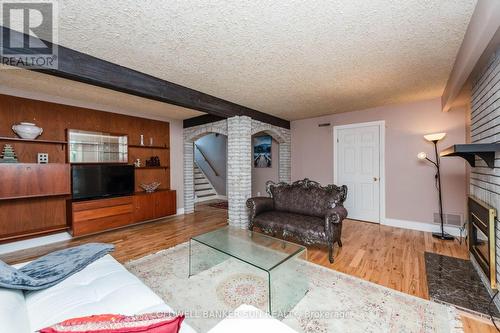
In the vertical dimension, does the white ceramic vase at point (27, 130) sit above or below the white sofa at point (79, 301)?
above

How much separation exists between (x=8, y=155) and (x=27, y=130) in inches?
16.9

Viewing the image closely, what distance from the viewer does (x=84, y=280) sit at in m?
1.54

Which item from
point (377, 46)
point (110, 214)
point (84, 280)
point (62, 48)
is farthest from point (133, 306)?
point (110, 214)

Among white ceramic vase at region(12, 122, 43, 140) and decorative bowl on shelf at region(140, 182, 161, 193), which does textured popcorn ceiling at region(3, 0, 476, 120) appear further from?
decorative bowl on shelf at region(140, 182, 161, 193)

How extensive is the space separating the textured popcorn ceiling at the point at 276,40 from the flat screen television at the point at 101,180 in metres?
2.37

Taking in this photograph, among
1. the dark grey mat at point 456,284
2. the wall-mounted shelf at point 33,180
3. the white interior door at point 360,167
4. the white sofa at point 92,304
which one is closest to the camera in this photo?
the white sofa at point 92,304

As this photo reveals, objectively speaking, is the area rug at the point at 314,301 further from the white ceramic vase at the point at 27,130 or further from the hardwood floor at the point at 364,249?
the white ceramic vase at the point at 27,130

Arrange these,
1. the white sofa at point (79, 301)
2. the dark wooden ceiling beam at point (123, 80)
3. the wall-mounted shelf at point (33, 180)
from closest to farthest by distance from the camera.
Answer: the white sofa at point (79, 301) < the dark wooden ceiling beam at point (123, 80) < the wall-mounted shelf at point (33, 180)

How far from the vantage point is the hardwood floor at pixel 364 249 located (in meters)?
2.30

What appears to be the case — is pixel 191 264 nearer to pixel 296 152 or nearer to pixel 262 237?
pixel 262 237

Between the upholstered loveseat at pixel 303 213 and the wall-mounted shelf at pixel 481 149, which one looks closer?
the wall-mounted shelf at pixel 481 149

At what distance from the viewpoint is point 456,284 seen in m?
2.20

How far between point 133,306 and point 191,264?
4.26 feet

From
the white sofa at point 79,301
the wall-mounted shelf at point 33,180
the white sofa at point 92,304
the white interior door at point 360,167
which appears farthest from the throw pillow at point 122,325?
the white interior door at point 360,167
